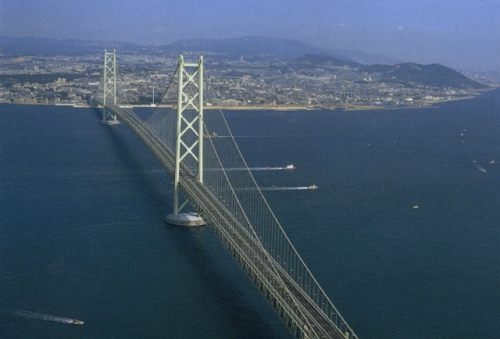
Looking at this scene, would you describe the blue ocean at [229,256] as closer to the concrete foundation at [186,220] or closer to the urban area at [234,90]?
the concrete foundation at [186,220]

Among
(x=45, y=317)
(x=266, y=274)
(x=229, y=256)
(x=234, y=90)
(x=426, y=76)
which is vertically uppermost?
(x=426, y=76)

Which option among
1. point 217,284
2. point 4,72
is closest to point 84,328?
point 217,284

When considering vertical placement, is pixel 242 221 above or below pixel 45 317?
above

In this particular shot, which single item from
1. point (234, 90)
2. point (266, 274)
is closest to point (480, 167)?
point (266, 274)

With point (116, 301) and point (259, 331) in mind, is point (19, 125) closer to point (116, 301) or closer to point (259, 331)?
point (116, 301)

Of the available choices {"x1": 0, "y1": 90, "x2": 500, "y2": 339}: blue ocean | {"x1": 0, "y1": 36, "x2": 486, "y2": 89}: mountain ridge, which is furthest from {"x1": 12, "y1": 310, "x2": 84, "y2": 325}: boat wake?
{"x1": 0, "y1": 36, "x2": 486, "y2": 89}: mountain ridge

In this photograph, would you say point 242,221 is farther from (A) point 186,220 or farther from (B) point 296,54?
(B) point 296,54

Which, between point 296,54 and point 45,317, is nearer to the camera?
point 45,317
